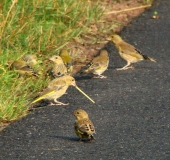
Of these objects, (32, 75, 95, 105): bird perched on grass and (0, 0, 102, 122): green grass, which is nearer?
(0, 0, 102, 122): green grass

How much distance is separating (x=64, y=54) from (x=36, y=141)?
339 centimetres

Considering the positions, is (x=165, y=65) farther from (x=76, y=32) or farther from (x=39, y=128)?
(x=39, y=128)

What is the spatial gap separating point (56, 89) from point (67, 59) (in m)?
1.30

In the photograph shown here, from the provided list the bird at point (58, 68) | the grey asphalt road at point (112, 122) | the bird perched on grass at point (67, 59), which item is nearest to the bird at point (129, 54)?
the grey asphalt road at point (112, 122)

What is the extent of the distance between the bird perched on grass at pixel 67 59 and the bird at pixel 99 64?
0.29 m

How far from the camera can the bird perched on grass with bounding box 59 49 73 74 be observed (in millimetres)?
12279

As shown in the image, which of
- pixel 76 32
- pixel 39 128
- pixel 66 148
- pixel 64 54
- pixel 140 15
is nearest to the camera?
pixel 66 148

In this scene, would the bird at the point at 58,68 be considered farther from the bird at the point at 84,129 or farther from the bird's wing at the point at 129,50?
the bird at the point at 84,129

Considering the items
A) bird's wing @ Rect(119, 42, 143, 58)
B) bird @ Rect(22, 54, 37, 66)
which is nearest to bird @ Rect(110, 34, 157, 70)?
bird's wing @ Rect(119, 42, 143, 58)

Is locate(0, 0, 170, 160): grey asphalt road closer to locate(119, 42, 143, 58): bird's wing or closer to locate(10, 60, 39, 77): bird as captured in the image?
locate(119, 42, 143, 58): bird's wing

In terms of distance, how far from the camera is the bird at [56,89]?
11.1m

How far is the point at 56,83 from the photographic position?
11.4m

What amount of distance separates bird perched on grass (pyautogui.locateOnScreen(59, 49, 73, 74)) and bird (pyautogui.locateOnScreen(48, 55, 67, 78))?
0.27 ft

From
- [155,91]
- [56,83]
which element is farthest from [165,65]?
[56,83]
